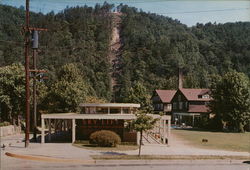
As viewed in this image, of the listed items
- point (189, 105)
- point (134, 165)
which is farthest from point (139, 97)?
point (134, 165)

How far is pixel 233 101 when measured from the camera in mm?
55844

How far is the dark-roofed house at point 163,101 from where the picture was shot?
283 feet

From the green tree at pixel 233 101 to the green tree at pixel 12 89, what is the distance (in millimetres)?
31544

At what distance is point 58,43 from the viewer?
16762 centimetres

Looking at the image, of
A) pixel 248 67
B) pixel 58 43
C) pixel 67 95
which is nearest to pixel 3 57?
pixel 58 43

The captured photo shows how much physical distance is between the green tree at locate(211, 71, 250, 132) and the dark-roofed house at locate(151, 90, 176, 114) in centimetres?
2721

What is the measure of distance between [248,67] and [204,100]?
244ft

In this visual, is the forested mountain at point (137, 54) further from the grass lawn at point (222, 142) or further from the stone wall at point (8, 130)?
the grass lawn at point (222, 142)

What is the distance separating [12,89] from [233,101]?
112ft

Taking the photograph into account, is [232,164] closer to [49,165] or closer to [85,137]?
[49,165]

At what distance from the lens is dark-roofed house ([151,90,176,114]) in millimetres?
86375

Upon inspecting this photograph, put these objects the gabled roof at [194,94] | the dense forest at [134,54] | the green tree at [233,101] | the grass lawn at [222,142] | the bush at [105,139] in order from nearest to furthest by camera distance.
Answer: the bush at [105,139] → the grass lawn at [222,142] → the green tree at [233,101] → the gabled roof at [194,94] → the dense forest at [134,54]

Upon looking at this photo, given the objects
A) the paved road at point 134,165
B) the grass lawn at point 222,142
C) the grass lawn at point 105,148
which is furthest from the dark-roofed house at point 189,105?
the paved road at point 134,165

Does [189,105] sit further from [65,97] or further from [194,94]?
[65,97]
